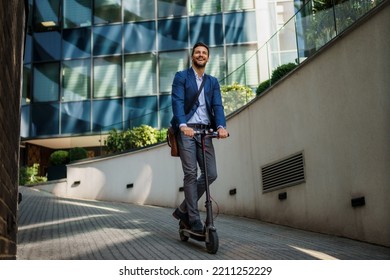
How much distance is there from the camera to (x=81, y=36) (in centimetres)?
1847

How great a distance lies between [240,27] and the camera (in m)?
17.5

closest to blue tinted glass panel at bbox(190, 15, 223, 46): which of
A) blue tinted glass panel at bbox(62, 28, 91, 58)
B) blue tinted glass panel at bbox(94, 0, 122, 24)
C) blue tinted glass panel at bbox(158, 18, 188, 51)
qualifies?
blue tinted glass panel at bbox(158, 18, 188, 51)

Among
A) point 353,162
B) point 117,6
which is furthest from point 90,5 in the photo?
point 353,162

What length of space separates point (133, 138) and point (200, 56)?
32.6 ft

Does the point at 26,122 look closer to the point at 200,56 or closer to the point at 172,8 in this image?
the point at 172,8

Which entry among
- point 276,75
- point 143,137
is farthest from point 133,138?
point 276,75

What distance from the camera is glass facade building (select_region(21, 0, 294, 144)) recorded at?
17453 mm

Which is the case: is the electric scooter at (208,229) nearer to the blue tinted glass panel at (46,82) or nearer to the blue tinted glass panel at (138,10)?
the blue tinted glass panel at (46,82)

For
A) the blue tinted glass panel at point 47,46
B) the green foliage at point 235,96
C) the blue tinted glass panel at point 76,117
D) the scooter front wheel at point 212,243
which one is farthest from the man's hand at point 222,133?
the blue tinted glass panel at point 47,46

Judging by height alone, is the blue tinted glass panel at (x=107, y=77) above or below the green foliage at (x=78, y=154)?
above

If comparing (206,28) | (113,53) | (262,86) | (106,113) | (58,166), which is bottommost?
(58,166)

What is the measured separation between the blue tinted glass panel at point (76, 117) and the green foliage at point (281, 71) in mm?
10570

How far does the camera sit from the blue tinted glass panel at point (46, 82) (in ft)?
58.8

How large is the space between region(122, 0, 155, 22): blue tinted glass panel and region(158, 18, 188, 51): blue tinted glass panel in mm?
522
